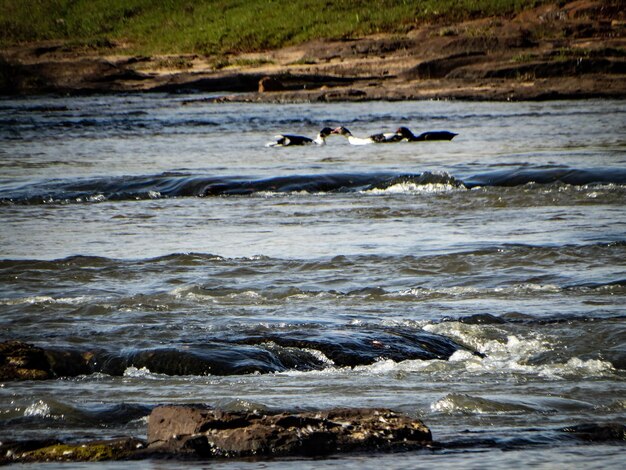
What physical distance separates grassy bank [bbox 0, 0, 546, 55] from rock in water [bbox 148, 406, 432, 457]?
4734 centimetres

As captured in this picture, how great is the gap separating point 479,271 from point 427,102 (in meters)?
26.9

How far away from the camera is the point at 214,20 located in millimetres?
63156

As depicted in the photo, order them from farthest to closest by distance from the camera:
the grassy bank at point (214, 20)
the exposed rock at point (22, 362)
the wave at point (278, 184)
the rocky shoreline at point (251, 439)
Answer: the grassy bank at point (214, 20), the wave at point (278, 184), the exposed rock at point (22, 362), the rocky shoreline at point (251, 439)

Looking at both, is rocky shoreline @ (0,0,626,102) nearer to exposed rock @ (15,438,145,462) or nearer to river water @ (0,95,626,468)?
river water @ (0,95,626,468)

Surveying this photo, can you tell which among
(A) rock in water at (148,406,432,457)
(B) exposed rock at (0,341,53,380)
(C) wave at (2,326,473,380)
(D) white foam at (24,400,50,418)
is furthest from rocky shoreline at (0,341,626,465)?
(C) wave at (2,326,473,380)

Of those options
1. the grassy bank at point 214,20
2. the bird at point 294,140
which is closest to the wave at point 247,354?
the bird at point 294,140

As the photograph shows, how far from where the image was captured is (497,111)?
3122 cm

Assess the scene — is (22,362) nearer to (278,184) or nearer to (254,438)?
(254,438)

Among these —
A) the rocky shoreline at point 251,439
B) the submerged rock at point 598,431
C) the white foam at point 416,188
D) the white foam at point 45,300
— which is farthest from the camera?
the white foam at point 416,188

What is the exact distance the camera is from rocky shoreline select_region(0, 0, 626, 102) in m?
37.7

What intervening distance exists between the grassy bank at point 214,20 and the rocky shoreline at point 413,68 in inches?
84.8

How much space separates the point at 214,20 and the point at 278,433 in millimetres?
59937

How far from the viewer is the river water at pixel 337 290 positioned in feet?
18.0

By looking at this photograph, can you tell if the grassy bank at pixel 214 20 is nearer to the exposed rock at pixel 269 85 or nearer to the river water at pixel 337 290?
the exposed rock at pixel 269 85
